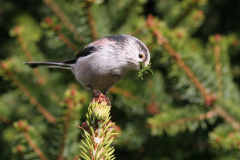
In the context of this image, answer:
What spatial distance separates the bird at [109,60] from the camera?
1.88m

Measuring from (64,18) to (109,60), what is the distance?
83cm

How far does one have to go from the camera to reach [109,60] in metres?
1.89

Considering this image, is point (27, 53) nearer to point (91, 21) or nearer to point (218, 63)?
point (91, 21)

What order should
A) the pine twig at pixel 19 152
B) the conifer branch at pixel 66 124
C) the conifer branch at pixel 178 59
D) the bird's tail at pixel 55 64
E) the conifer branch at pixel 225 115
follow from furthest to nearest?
the bird's tail at pixel 55 64 < the conifer branch at pixel 225 115 < the conifer branch at pixel 178 59 < the pine twig at pixel 19 152 < the conifer branch at pixel 66 124

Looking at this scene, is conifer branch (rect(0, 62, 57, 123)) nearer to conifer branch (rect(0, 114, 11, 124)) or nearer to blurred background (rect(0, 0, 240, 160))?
blurred background (rect(0, 0, 240, 160))

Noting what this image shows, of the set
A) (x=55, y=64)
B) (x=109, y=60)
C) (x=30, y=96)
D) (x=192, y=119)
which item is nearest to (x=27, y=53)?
(x=55, y=64)

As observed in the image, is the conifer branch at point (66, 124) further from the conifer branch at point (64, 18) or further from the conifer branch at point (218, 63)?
the conifer branch at point (218, 63)

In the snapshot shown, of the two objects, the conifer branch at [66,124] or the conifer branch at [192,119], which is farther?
the conifer branch at [192,119]

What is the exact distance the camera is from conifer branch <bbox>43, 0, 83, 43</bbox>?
2.34 m

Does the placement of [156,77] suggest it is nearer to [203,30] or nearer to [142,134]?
[142,134]

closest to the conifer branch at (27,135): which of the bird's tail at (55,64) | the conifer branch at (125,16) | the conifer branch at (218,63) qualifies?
the bird's tail at (55,64)

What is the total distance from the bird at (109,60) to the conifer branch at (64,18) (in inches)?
12.0

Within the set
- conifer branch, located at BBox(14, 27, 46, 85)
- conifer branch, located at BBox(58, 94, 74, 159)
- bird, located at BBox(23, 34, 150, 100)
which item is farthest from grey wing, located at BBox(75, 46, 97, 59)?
conifer branch, located at BBox(58, 94, 74, 159)

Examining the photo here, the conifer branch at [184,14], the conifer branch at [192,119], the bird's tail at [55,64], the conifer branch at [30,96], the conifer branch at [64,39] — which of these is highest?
the conifer branch at [184,14]
